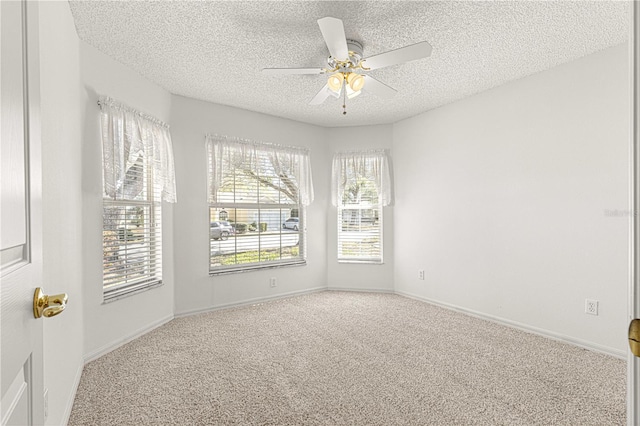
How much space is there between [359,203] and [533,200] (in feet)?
7.74

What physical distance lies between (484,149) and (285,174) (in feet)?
8.43

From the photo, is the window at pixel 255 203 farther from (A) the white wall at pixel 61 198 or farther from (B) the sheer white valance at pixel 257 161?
(A) the white wall at pixel 61 198

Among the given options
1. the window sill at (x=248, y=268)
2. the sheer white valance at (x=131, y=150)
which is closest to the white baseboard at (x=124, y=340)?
the window sill at (x=248, y=268)

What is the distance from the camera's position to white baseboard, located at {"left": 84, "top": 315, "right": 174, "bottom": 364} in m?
2.71

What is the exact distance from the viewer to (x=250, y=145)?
4398 millimetres

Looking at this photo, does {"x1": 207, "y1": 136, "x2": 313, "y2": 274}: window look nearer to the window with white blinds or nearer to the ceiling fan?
the window with white blinds

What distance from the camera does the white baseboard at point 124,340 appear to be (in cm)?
271

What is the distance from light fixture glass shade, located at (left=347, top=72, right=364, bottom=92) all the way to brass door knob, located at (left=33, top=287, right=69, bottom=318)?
2385mm

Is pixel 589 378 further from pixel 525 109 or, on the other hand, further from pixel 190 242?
pixel 190 242

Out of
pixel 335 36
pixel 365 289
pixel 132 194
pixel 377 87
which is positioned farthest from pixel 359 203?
pixel 335 36

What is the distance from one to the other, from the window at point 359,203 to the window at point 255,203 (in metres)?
0.55

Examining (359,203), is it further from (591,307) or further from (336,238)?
(591,307)

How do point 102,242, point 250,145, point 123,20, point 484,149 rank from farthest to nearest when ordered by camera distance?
point 250,145, point 484,149, point 102,242, point 123,20

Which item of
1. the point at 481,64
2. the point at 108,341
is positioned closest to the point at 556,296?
the point at 481,64
